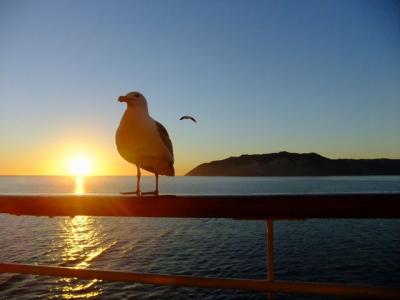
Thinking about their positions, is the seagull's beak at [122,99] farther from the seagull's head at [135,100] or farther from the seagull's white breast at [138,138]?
the seagull's white breast at [138,138]

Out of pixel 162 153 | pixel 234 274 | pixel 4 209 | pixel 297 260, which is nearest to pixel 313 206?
pixel 4 209

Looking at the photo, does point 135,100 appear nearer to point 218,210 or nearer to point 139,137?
point 139,137

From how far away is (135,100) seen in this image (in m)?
3.90

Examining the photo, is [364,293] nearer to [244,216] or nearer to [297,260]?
[244,216]

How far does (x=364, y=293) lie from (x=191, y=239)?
168 feet

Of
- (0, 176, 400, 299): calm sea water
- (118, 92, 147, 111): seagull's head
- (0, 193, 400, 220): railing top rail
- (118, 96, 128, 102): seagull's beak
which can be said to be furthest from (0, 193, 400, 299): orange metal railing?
(0, 176, 400, 299): calm sea water

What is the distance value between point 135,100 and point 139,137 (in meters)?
0.50

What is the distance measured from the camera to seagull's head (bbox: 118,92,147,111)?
12.7ft

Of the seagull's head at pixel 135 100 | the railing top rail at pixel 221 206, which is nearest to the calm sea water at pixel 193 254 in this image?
the seagull's head at pixel 135 100

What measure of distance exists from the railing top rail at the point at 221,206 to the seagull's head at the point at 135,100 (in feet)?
6.55

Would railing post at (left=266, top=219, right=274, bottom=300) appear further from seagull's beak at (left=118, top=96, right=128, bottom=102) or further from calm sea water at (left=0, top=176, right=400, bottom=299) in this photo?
calm sea water at (left=0, top=176, right=400, bottom=299)

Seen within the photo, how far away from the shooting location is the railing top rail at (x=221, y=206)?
164 cm

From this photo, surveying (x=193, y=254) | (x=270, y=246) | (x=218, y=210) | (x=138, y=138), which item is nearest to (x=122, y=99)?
(x=138, y=138)

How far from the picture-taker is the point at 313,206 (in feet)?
5.47
